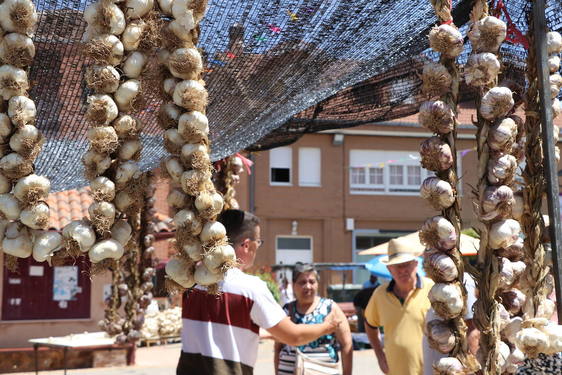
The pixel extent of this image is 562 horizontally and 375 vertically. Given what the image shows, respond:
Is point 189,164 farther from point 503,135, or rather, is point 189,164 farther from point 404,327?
point 404,327

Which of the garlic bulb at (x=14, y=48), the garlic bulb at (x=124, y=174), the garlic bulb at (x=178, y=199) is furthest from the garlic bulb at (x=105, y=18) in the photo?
the garlic bulb at (x=178, y=199)

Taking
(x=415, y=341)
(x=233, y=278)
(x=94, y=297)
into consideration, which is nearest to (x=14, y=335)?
(x=94, y=297)

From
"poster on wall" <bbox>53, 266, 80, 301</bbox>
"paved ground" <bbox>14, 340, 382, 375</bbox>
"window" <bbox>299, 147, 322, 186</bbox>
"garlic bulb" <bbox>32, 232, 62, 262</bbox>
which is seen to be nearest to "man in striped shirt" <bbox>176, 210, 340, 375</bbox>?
"garlic bulb" <bbox>32, 232, 62, 262</bbox>

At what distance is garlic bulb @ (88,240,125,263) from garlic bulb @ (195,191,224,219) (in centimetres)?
29

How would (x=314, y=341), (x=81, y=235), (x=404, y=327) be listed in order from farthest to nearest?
(x=314, y=341) < (x=404, y=327) < (x=81, y=235)

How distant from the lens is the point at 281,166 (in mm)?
25281

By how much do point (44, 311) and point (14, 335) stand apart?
0.69 meters

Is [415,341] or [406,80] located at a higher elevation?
[406,80]

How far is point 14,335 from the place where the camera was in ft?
41.2

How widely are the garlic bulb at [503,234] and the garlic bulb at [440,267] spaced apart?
0.17m

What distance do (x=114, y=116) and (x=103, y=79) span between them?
122 millimetres

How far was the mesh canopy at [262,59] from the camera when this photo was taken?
10.1 feet

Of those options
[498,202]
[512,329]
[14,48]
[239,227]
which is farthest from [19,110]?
[512,329]

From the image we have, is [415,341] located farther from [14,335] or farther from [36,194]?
[14,335]
